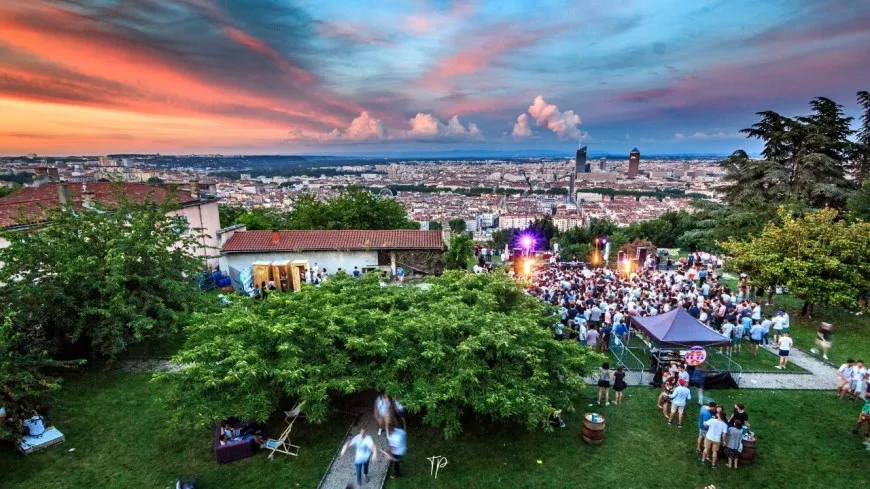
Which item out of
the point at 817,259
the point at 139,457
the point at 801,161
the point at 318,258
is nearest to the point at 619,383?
the point at 817,259

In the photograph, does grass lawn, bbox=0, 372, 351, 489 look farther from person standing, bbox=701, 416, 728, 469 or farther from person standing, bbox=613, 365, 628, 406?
person standing, bbox=701, 416, 728, 469

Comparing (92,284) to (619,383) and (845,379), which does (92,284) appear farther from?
(845,379)

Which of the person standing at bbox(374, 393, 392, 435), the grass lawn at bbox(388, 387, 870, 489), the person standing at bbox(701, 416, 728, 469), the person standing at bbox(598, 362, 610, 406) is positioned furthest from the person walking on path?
the person standing at bbox(701, 416, 728, 469)

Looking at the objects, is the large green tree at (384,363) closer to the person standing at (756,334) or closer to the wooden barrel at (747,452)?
the wooden barrel at (747,452)

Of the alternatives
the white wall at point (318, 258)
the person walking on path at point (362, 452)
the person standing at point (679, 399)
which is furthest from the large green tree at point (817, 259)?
the white wall at point (318, 258)

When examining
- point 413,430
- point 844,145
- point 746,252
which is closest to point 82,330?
point 413,430
